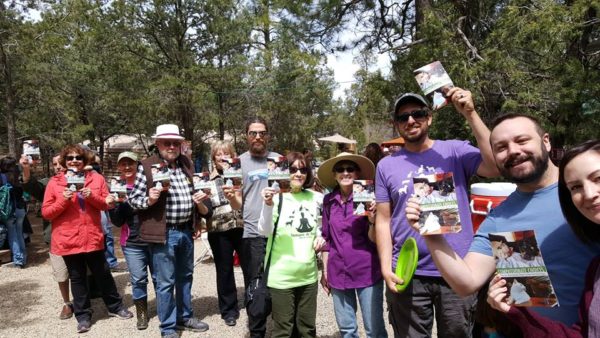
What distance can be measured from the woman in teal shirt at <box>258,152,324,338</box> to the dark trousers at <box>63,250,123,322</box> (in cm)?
238

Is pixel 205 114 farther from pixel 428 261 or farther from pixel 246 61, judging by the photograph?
pixel 428 261

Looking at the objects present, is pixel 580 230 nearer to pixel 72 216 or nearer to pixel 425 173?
pixel 425 173

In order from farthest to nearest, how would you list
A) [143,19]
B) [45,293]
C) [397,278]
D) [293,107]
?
Result: [293,107]
[143,19]
[45,293]
[397,278]

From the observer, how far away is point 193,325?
14.2ft

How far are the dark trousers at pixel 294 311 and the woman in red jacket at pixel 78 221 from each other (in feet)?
7.60

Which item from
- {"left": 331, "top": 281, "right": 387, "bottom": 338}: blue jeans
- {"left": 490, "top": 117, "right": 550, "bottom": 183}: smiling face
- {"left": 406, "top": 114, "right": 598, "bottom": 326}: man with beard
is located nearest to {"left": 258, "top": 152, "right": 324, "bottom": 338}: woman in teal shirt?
{"left": 331, "top": 281, "right": 387, "bottom": 338}: blue jeans

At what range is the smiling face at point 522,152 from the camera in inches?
63.5

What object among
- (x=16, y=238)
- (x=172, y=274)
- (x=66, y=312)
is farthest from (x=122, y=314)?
(x=16, y=238)

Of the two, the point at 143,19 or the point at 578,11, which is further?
the point at 143,19

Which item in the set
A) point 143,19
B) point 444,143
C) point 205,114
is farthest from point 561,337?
point 143,19

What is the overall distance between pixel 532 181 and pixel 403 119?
0.92 metres

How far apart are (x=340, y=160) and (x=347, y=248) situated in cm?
64

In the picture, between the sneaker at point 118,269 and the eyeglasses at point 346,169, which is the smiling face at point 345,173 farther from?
the sneaker at point 118,269

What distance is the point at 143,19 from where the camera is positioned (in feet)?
48.2
